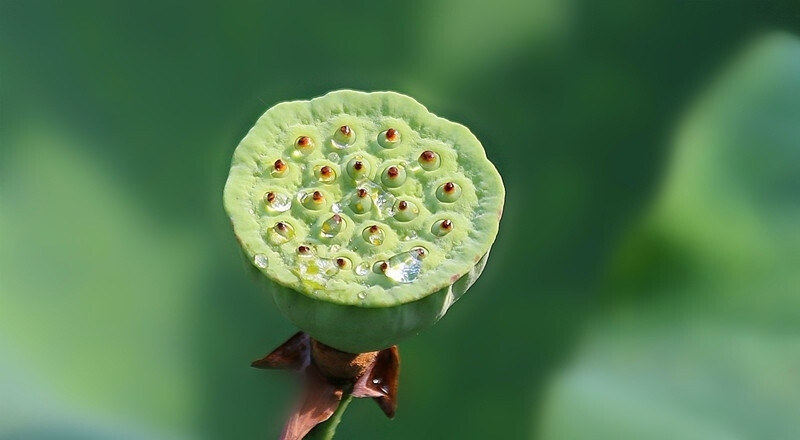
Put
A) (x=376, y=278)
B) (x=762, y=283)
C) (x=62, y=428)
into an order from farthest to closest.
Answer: (x=762, y=283) → (x=62, y=428) → (x=376, y=278)

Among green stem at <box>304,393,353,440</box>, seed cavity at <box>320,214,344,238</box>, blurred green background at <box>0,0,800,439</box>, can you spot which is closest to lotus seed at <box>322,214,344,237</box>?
seed cavity at <box>320,214,344,238</box>

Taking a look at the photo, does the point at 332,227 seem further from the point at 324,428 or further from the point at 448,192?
the point at 324,428

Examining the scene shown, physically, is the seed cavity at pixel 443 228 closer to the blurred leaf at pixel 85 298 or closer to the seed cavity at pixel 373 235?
the seed cavity at pixel 373 235

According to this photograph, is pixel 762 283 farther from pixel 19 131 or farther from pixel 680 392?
pixel 19 131

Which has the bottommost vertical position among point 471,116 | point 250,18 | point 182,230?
point 182,230

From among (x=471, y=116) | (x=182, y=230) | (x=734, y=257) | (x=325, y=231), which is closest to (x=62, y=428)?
Answer: (x=182, y=230)

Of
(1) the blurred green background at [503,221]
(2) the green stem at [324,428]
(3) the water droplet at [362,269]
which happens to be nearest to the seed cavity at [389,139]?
(3) the water droplet at [362,269]

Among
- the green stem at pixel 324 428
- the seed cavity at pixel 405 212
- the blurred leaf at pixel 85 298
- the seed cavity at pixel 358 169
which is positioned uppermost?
the seed cavity at pixel 358 169

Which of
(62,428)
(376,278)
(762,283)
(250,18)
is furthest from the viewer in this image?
(250,18)
